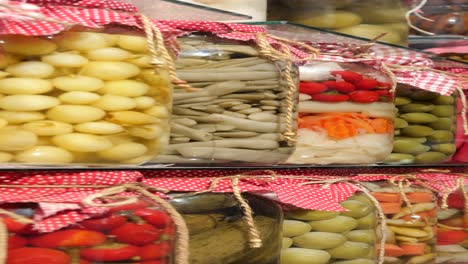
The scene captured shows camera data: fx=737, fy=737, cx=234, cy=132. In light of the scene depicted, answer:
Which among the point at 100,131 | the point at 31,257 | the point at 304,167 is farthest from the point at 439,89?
the point at 31,257

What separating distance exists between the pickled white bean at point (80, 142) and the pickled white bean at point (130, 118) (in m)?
0.02

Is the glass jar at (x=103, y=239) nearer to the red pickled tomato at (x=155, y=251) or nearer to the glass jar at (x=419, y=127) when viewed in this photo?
the red pickled tomato at (x=155, y=251)

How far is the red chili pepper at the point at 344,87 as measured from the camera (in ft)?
3.26

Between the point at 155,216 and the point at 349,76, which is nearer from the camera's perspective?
the point at 155,216

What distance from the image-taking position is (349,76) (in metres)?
1.01

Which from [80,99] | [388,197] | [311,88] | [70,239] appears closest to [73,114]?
[80,99]

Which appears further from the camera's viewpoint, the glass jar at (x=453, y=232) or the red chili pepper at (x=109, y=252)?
the glass jar at (x=453, y=232)

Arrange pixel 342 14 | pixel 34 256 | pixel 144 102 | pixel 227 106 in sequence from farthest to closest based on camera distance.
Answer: pixel 342 14 < pixel 227 106 < pixel 144 102 < pixel 34 256

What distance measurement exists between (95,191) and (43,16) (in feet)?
0.60

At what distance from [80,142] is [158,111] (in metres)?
0.09

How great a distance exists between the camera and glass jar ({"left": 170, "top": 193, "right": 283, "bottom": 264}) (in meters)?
0.83

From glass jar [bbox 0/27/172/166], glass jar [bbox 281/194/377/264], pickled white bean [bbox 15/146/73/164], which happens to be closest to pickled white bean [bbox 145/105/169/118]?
glass jar [bbox 0/27/172/166]

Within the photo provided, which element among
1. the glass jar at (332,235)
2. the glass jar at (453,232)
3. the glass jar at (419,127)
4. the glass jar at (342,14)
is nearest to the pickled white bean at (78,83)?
the glass jar at (332,235)

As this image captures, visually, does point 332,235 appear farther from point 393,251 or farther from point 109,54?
point 109,54
